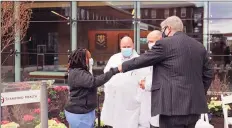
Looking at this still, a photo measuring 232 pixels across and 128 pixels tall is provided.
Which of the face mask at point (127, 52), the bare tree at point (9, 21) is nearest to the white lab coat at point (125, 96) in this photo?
the face mask at point (127, 52)

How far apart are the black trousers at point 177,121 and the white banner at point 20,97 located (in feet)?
5.60

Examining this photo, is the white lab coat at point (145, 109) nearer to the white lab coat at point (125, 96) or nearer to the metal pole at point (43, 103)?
the white lab coat at point (125, 96)

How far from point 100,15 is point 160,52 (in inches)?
401

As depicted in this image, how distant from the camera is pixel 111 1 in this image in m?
13.8

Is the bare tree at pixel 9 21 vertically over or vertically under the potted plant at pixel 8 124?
over

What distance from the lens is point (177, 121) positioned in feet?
12.4

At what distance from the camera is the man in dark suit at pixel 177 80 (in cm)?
376

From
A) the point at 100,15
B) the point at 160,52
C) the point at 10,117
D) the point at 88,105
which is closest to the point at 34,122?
the point at 10,117

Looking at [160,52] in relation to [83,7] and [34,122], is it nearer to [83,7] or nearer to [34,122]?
[34,122]

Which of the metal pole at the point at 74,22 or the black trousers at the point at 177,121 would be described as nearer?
the black trousers at the point at 177,121

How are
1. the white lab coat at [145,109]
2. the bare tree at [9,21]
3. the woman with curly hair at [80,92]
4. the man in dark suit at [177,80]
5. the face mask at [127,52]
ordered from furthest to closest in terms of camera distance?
the bare tree at [9,21], the face mask at [127,52], the white lab coat at [145,109], the woman with curly hair at [80,92], the man in dark suit at [177,80]

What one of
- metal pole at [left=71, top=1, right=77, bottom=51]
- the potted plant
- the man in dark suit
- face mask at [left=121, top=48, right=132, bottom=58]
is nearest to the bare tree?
the potted plant

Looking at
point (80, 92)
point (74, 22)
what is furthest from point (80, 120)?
point (74, 22)

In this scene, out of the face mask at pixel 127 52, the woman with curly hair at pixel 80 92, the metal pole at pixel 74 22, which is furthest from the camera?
the metal pole at pixel 74 22
